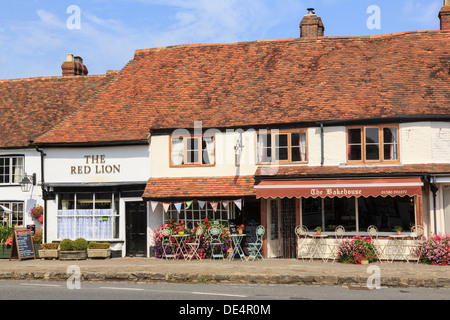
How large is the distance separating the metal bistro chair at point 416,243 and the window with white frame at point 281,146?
172 inches

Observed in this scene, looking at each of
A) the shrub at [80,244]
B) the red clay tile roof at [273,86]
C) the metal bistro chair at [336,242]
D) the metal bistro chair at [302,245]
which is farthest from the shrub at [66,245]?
the metal bistro chair at [336,242]

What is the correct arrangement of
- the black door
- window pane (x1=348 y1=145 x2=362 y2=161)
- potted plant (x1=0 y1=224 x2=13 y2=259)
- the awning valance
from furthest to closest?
1. potted plant (x1=0 y1=224 x2=13 y2=259)
2. the black door
3. window pane (x1=348 y1=145 x2=362 y2=161)
4. the awning valance

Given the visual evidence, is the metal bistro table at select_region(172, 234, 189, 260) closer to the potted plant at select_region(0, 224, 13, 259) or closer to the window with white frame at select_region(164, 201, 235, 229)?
the window with white frame at select_region(164, 201, 235, 229)

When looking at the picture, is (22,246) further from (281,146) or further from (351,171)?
(351,171)

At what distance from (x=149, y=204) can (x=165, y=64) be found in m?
6.83

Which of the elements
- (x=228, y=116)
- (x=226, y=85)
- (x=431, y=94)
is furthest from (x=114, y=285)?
(x=431, y=94)

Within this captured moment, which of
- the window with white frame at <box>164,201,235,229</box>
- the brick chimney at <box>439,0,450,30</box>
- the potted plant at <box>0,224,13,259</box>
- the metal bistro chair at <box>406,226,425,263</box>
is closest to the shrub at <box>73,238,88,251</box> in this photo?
the potted plant at <box>0,224,13,259</box>

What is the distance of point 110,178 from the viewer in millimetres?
22688

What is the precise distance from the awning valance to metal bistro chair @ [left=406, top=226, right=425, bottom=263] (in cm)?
150

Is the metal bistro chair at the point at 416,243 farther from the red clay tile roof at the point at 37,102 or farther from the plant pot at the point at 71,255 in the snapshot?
the red clay tile roof at the point at 37,102

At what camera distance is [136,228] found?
22.7 metres

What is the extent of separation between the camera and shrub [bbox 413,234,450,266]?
18.5 metres

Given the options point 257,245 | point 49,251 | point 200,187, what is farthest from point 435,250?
point 49,251

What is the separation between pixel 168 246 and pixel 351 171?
22.4 ft
